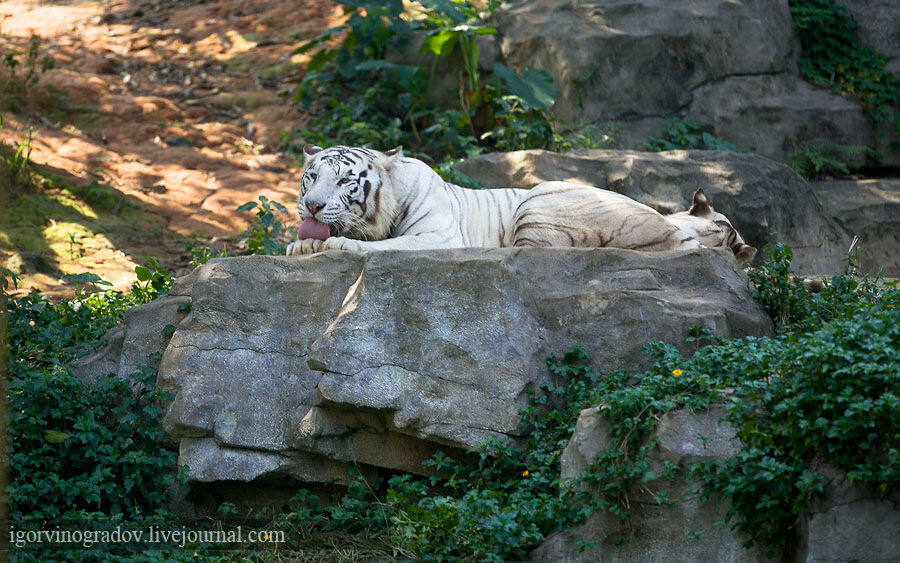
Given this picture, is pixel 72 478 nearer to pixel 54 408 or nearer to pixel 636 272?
pixel 54 408

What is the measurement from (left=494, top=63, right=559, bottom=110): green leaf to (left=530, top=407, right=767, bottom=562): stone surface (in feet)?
17.4

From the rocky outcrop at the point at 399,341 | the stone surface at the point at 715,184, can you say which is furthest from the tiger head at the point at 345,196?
the stone surface at the point at 715,184

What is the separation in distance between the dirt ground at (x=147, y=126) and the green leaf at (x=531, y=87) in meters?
2.37

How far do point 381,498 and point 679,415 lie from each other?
1630 mm

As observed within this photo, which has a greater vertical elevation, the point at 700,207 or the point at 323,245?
the point at 323,245

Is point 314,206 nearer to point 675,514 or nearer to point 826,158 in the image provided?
point 675,514

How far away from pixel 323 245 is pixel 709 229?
246cm

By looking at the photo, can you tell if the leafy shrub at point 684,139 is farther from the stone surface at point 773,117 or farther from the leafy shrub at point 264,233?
the leafy shrub at point 264,233

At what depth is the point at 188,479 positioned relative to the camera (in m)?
4.55

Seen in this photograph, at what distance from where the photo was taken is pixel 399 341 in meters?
4.59

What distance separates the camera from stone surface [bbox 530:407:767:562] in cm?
374

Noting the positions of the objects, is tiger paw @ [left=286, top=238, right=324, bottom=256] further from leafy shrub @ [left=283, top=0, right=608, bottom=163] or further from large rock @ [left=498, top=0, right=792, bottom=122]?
large rock @ [left=498, top=0, right=792, bottom=122]

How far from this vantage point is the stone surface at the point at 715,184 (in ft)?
24.3

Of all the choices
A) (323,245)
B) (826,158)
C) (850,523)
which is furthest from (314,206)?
(826,158)
